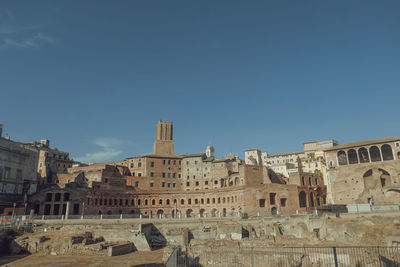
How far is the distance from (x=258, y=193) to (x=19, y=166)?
178 ft

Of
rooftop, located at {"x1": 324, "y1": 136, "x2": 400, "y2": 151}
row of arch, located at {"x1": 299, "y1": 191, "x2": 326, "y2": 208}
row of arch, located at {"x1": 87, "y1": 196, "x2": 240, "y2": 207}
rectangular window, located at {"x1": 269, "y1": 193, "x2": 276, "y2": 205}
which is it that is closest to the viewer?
rooftop, located at {"x1": 324, "y1": 136, "x2": 400, "y2": 151}

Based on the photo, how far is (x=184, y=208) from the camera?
7631 cm

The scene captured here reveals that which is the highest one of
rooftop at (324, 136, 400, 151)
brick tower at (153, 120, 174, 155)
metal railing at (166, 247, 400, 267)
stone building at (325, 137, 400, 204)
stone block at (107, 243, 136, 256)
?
brick tower at (153, 120, 174, 155)

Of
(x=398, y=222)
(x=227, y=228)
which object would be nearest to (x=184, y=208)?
(x=227, y=228)

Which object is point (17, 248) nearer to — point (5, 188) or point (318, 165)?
point (5, 188)

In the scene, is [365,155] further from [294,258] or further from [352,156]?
[294,258]

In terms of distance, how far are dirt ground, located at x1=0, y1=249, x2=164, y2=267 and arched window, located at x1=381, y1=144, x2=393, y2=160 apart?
5022 cm

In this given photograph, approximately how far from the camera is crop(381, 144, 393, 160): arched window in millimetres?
59469

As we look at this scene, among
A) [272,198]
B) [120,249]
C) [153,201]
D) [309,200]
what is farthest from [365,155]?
[120,249]

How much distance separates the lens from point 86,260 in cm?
3166

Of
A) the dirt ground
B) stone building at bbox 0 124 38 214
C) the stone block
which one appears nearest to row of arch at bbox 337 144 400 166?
the dirt ground

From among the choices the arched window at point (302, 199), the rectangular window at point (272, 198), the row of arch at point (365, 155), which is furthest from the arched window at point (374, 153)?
the rectangular window at point (272, 198)

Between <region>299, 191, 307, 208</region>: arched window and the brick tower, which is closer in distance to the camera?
<region>299, 191, 307, 208</region>: arched window

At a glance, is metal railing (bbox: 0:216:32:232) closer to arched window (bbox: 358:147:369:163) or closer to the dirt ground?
the dirt ground
